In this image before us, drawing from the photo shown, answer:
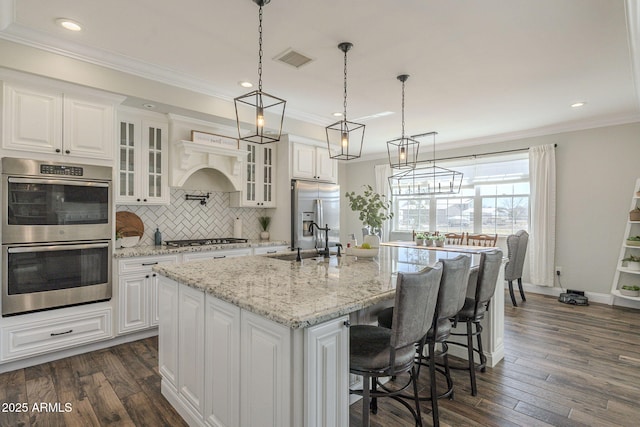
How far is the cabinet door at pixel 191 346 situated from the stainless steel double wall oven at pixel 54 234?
5.20 ft

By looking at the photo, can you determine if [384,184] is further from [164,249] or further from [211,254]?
[164,249]

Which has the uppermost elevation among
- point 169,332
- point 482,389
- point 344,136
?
point 344,136

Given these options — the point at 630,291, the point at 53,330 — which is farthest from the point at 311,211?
the point at 630,291

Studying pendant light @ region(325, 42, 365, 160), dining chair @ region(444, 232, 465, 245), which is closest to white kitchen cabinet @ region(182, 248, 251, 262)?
pendant light @ region(325, 42, 365, 160)

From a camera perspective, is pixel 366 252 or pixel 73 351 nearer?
pixel 366 252

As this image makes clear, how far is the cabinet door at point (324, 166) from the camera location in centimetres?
527

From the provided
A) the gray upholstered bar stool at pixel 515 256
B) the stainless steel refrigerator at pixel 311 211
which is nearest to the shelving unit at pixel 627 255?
the gray upholstered bar stool at pixel 515 256

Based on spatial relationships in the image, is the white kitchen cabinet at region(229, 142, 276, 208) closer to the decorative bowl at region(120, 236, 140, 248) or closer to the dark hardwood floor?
the decorative bowl at region(120, 236, 140, 248)

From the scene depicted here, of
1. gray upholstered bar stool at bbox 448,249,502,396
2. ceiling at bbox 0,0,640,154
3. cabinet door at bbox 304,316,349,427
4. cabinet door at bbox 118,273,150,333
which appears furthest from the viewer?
cabinet door at bbox 118,273,150,333

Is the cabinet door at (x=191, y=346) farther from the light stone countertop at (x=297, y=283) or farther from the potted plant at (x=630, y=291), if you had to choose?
the potted plant at (x=630, y=291)

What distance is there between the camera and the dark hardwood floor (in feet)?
7.09

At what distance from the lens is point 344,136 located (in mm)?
2750

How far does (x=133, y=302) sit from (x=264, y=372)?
255 centimetres

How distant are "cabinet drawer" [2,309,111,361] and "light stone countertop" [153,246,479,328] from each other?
4.66ft
